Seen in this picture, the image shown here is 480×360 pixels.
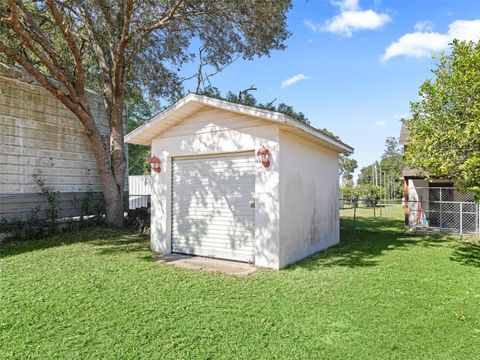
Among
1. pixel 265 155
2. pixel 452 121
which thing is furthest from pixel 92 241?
pixel 452 121

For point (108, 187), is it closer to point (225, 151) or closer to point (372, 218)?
point (225, 151)

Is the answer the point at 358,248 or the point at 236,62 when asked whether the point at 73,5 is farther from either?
the point at 358,248

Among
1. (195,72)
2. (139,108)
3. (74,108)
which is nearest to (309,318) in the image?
(74,108)

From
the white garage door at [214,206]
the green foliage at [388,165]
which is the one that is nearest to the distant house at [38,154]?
the white garage door at [214,206]

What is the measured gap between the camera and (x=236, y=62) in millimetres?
13836

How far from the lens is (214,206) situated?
751 cm

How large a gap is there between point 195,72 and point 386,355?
1420cm

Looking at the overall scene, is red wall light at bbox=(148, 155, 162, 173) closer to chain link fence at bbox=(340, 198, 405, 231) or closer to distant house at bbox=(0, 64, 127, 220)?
distant house at bbox=(0, 64, 127, 220)

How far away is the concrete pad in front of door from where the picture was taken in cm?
631

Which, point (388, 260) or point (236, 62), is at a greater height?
point (236, 62)

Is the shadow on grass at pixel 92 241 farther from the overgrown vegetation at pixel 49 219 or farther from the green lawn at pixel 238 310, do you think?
the green lawn at pixel 238 310

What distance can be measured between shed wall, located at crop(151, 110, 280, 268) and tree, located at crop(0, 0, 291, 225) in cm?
362

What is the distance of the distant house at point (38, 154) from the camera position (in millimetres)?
9102

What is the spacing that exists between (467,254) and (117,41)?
1249cm
